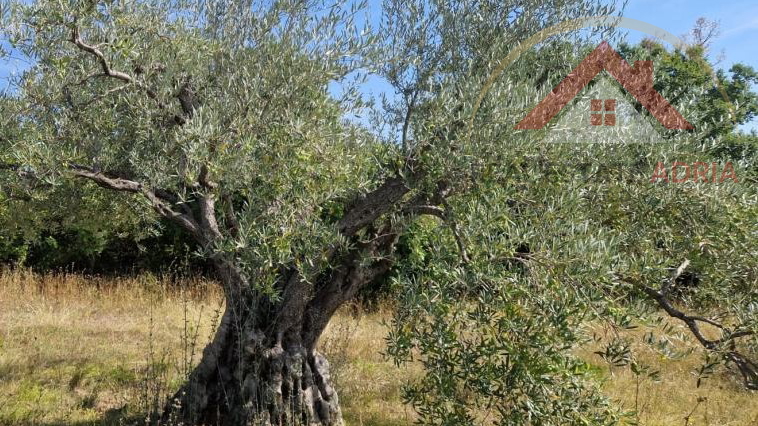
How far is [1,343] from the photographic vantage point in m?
9.83

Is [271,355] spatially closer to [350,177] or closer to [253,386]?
[253,386]

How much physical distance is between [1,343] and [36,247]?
5.56 metres

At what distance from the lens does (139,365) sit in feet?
29.1

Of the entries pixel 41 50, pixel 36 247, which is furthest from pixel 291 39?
pixel 36 247

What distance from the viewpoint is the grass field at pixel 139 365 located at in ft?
23.4

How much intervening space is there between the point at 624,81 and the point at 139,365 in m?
7.88

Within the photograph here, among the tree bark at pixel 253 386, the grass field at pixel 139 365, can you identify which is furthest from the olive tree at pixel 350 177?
the grass field at pixel 139 365

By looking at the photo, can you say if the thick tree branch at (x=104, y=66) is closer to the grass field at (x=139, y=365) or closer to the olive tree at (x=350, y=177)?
the olive tree at (x=350, y=177)

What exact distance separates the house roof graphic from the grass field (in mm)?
2243

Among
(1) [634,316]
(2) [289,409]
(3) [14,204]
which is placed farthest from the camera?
(3) [14,204]

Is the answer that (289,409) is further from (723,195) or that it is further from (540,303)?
(723,195)

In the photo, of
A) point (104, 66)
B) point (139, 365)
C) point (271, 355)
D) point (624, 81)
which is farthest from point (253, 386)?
point (624, 81)

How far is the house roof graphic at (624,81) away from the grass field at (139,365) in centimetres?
Result: 224

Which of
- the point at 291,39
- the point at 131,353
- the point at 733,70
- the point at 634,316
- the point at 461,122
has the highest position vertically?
the point at 733,70
